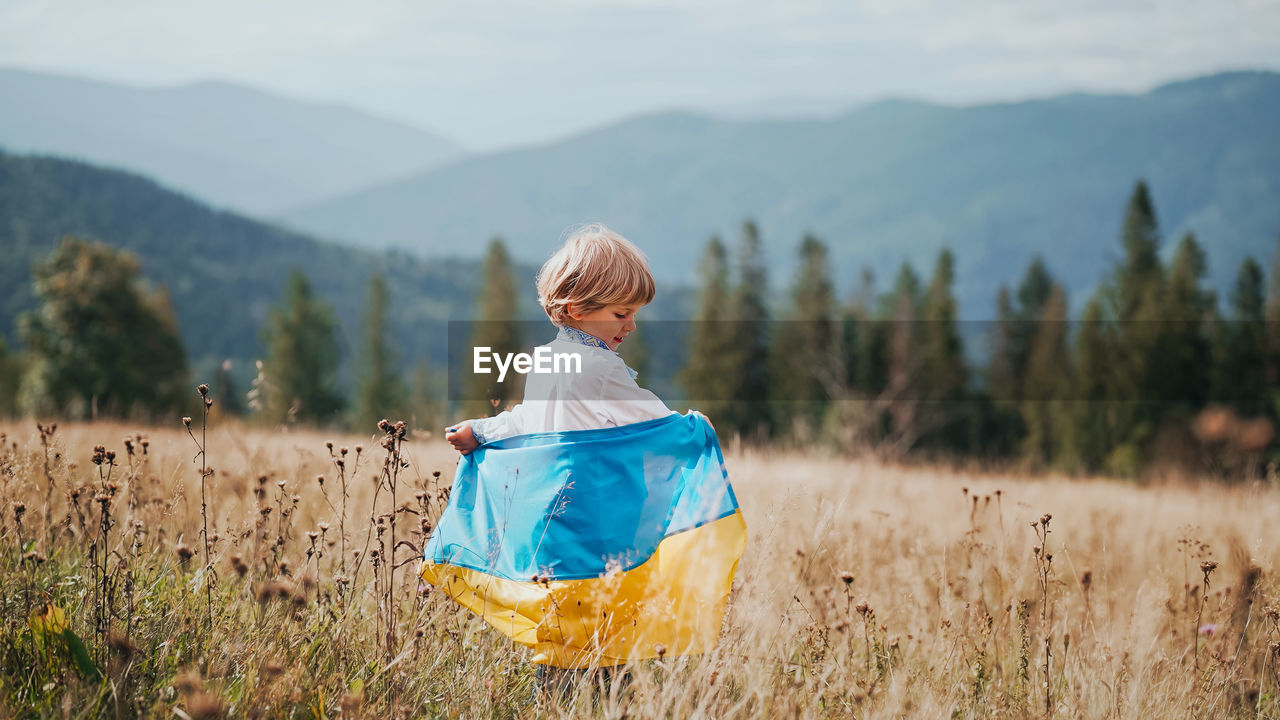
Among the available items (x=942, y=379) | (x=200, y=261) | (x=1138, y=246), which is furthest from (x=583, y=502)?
(x=200, y=261)

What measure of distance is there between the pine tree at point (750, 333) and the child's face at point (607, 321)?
55.4 m

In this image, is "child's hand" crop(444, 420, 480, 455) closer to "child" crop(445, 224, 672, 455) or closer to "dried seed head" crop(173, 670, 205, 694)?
"child" crop(445, 224, 672, 455)

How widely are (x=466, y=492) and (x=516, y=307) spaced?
62.5m

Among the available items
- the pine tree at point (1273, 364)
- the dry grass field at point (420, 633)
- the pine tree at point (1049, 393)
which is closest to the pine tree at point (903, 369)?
the pine tree at point (1049, 393)

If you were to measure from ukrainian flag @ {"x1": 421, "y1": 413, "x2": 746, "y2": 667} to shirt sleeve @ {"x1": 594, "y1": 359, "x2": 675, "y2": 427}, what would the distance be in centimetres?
5

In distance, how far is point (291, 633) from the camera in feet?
8.25

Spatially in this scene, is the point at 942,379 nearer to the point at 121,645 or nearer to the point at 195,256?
the point at 121,645

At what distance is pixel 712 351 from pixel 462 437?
187 feet

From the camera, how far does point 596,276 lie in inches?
110

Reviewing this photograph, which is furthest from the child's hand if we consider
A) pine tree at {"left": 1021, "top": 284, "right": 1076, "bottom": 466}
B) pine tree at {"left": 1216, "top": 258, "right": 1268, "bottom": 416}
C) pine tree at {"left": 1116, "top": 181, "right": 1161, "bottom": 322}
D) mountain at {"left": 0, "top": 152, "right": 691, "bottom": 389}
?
mountain at {"left": 0, "top": 152, "right": 691, "bottom": 389}

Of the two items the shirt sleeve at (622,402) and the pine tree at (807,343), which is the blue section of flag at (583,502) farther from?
the pine tree at (807,343)

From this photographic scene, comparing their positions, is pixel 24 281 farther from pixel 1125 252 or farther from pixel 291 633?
pixel 291 633

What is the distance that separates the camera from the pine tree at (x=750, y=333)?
2331 inches

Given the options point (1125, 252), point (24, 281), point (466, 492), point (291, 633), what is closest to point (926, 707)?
point (466, 492)
